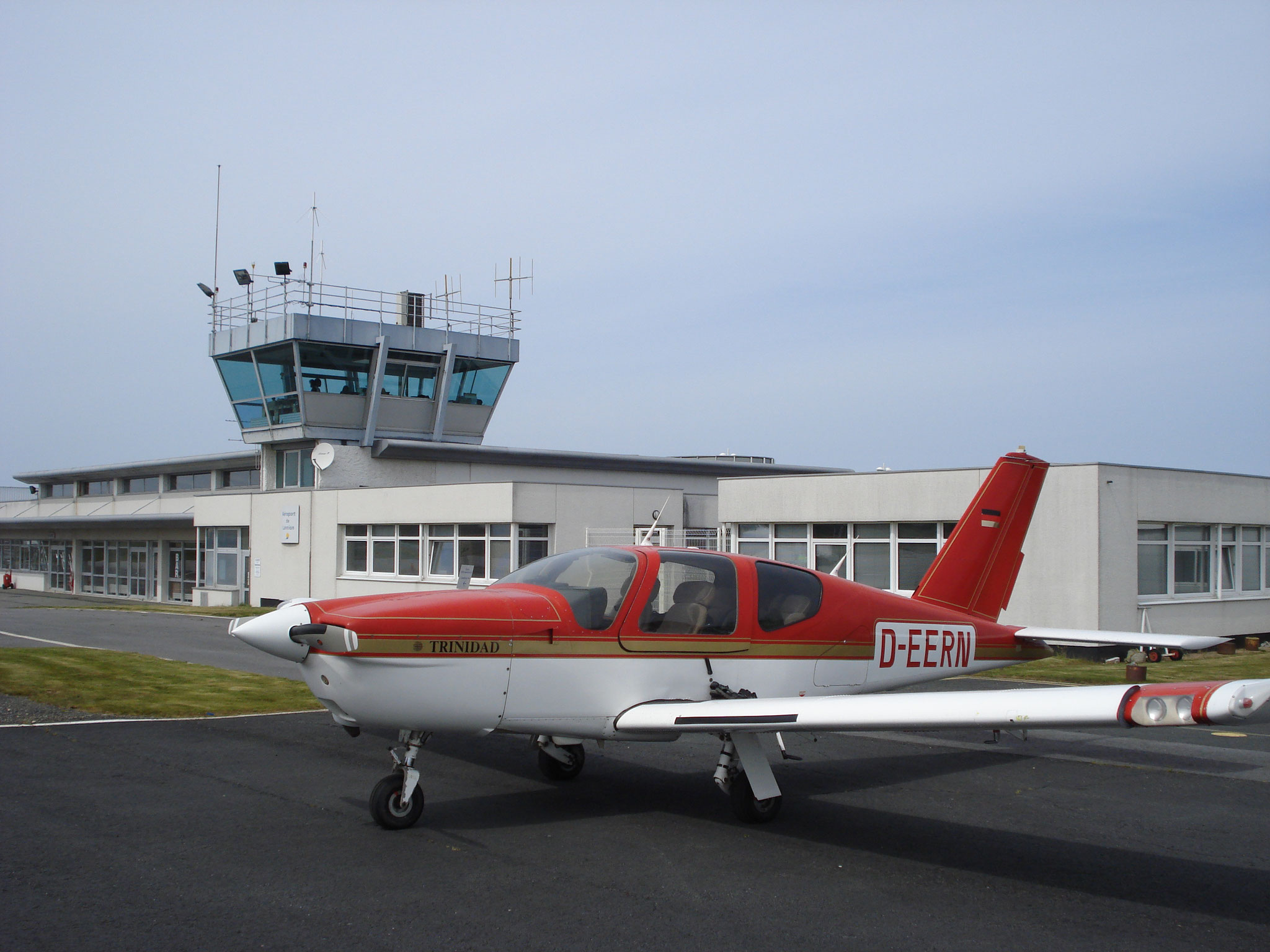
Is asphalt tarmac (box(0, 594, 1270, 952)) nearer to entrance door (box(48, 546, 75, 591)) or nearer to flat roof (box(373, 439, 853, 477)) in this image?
flat roof (box(373, 439, 853, 477))

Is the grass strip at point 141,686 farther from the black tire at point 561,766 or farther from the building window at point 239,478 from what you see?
the building window at point 239,478

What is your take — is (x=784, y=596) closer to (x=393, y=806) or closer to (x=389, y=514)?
(x=393, y=806)

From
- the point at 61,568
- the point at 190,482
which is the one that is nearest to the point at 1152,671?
the point at 190,482

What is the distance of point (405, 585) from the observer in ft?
96.1

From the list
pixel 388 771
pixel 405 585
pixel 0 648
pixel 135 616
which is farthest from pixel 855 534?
pixel 135 616

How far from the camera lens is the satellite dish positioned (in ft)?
108

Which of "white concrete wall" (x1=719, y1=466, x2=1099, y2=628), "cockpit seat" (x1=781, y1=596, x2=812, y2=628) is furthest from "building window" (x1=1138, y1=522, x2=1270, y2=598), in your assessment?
"cockpit seat" (x1=781, y1=596, x2=812, y2=628)

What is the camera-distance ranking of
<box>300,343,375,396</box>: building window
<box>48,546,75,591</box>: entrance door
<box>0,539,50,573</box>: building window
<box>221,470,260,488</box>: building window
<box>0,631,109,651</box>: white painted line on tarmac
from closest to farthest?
<box>0,631,109,651</box>: white painted line on tarmac → <box>300,343,375,396</box>: building window → <box>221,470,260,488</box>: building window → <box>48,546,75,591</box>: entrance door → <box>0,539,50,573</box>: building window

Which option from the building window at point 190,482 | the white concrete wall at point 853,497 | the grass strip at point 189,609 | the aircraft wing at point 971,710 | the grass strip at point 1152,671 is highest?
the building window at point 190,482

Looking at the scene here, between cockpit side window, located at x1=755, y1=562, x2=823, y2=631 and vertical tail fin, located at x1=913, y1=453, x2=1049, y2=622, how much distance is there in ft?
5.92

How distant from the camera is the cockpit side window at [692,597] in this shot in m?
7.88

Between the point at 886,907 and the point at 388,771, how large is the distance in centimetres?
474

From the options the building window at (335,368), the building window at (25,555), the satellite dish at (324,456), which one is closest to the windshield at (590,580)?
the satellite dish at (324,456)

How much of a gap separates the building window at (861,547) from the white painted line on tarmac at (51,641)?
13021 mm
